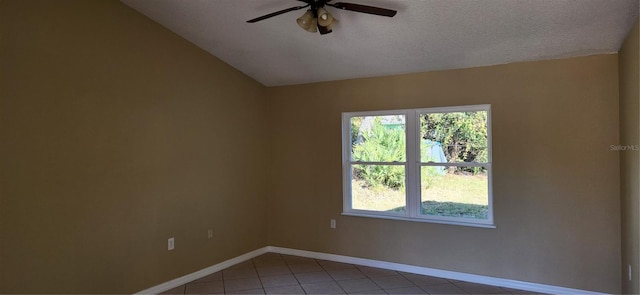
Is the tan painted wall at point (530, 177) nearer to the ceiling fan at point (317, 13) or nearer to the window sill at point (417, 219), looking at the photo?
the window sill at point (417, 219)

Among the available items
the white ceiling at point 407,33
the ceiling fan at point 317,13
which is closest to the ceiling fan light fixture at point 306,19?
the ceiling fan at point 317,13

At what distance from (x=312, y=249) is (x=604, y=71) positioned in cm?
361

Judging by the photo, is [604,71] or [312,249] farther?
[312,249]

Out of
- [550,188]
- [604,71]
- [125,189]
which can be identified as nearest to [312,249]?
[125,189]

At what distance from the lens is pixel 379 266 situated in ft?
13.7

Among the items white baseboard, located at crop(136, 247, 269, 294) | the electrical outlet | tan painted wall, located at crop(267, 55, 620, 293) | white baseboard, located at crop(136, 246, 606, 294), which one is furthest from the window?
the electrical outlet

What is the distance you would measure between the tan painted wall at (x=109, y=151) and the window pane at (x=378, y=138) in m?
1.48

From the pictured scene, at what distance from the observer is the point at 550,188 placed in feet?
11.1

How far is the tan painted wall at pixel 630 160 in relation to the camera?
2.53 metres

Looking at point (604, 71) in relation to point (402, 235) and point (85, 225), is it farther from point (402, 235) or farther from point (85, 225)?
point (85, 225)

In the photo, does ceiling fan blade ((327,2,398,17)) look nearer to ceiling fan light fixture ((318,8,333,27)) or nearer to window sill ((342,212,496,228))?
ceiling fan light fixture ((318,8,333,27))

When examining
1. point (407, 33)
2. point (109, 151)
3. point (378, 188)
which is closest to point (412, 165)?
point (378, 188)

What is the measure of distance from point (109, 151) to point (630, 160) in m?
4.22

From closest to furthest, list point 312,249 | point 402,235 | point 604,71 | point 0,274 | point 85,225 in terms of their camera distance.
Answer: point 0,274 → point 85,225 → point 604,71 → point 402,235 → point 312,249
